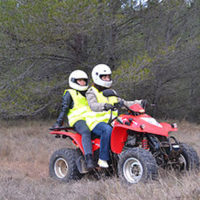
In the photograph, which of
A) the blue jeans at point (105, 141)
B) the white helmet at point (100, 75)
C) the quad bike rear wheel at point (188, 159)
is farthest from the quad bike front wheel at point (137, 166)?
the white helmet at point (100, 75)

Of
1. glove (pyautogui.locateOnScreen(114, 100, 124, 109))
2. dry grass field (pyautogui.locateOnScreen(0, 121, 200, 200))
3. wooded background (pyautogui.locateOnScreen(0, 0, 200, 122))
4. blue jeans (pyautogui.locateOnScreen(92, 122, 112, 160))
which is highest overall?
wooded background (pyautogui.locateOnScreen(0, 0, 200, 122))

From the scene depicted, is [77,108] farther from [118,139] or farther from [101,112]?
[118,139]

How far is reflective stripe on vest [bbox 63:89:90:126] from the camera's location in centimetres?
587

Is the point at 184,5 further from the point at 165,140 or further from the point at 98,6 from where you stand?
the point at 165,140

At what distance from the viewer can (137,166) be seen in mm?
4840

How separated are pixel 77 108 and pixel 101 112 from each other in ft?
1.98

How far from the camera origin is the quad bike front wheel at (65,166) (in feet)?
18.9

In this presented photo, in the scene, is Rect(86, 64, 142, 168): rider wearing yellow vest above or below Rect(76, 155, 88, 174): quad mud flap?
above

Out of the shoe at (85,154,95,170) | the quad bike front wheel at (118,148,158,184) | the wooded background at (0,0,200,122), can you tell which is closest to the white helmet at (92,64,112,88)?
the shoe at (85,154,95,170)

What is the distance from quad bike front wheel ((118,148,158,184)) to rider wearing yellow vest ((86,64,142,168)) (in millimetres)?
418

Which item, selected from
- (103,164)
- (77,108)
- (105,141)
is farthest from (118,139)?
(77,108)

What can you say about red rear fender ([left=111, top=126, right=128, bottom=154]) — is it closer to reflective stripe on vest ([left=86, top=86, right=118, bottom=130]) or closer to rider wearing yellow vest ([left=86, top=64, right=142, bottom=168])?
rider wearing yellow vest ([left=86, top=64, right=142, bottom=168])

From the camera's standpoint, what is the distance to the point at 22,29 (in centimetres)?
1036

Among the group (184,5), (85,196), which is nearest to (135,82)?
(184,5)
